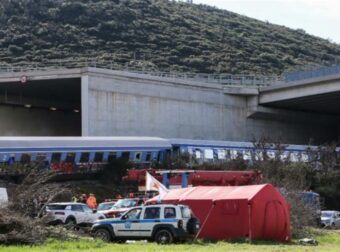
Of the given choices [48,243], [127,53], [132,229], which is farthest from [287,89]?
[48,243]

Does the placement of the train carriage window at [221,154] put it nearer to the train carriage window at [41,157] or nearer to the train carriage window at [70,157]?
the train carriage window at [70,157]

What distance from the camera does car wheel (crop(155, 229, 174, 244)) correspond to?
876 inches

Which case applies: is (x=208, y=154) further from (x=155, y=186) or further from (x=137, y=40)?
(x=137, y=40)

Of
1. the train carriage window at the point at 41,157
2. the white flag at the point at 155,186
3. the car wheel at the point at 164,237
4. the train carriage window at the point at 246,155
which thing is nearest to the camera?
the car wheel at the point at 164,237

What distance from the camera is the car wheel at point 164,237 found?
2225 cm

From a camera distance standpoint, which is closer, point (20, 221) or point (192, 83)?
point (20, 221)

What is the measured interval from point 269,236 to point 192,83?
4285 cm

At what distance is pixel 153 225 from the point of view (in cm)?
2261

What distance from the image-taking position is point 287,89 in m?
70.8

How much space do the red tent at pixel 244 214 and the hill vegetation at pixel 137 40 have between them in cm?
7146

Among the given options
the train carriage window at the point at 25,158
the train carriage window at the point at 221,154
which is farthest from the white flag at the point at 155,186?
the train carriage window at the point at 221,154

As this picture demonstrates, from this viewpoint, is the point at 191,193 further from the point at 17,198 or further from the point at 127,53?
the point at 127,53

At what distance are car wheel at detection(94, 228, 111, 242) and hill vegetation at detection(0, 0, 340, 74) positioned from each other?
71.5 m

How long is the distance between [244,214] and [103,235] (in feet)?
16.2
